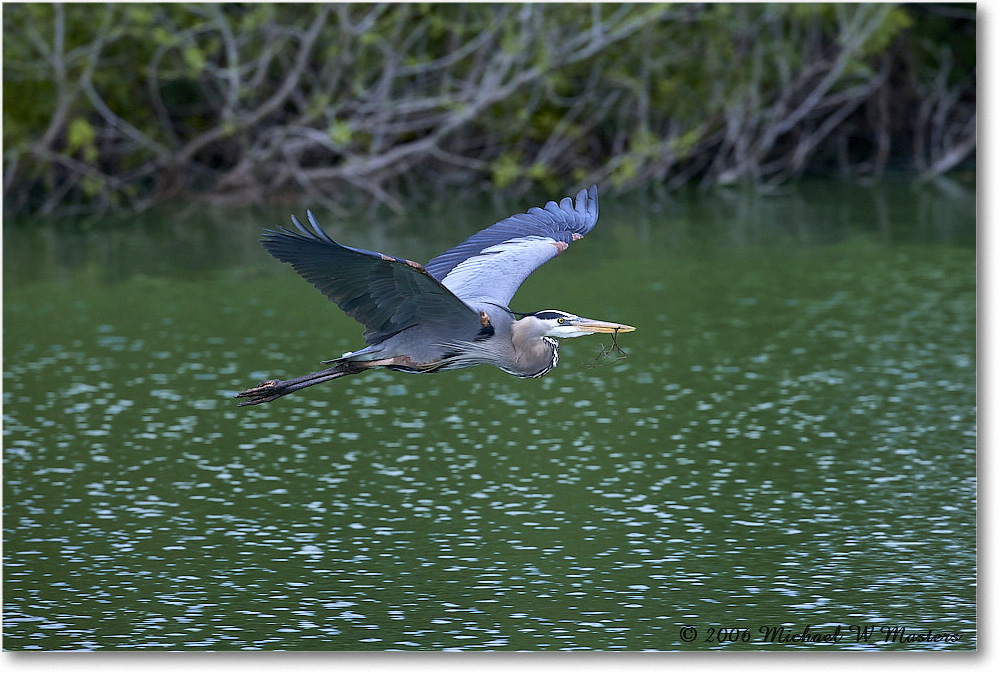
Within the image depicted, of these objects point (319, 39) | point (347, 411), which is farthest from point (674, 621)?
point (319, 39)

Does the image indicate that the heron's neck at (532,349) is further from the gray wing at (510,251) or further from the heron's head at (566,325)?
the gray wing at (510,251)

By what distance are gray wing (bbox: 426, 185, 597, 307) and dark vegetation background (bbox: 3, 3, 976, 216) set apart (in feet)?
28.0

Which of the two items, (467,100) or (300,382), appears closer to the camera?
(300,382)

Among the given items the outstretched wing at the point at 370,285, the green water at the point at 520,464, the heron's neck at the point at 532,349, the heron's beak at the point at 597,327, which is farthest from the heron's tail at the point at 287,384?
the green water at the point at 520,464

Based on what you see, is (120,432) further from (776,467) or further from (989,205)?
(989,205)

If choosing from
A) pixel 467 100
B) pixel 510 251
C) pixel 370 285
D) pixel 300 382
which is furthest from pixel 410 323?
pixel 467 100

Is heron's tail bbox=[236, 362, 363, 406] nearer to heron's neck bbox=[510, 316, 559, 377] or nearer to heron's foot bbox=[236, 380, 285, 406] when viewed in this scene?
heron's foot bbox=[236, 380, 285, 406]

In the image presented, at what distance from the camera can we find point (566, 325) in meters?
5.20

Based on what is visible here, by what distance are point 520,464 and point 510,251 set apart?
3.13 metres

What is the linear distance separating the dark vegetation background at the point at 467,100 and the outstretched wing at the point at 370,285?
31.7ft

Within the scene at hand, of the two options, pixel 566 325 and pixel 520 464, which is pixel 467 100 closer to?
pixel 520 464

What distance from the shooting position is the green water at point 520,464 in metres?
7.18

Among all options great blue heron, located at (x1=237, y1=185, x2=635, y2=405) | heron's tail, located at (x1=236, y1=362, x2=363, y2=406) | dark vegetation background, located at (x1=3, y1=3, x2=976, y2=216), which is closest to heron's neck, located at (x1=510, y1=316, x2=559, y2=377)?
great blue heron, located at (x1=237, y1=185, x2=635, y2=405)

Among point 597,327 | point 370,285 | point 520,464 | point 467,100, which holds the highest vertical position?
point 467,100
